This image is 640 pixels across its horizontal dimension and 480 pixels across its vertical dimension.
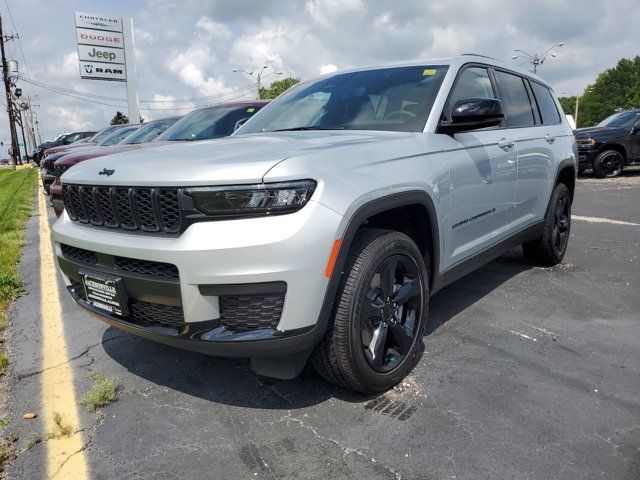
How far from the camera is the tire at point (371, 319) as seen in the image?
2.40 meters

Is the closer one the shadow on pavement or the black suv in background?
the shadow on pavement

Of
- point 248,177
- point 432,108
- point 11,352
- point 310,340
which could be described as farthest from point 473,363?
Result: point 11,352

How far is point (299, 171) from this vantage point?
86.0 inches

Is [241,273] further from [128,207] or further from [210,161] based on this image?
[128,207]

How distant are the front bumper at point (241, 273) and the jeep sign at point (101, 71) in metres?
30.1

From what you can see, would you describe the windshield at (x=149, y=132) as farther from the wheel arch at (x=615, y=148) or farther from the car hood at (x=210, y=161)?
the wheel arch at (x=615, y=148)

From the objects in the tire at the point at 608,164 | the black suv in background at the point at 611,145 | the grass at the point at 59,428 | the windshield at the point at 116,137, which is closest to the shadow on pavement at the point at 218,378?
the grass at the point at 59,428

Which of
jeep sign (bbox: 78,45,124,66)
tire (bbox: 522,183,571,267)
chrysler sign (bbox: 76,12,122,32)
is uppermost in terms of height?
chrysler sign (bbox: 76,12,122,32)

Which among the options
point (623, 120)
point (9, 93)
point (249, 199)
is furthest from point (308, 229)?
point (9, 93)

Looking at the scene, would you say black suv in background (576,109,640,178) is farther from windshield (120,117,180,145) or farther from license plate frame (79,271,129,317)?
license plate frame (79,271,129,317)

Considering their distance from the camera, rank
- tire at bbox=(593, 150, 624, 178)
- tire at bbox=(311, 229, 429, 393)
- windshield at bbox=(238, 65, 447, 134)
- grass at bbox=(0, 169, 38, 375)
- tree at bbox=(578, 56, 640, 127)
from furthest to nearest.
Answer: tree at bbox=(578, 56, 640, 127) → tire at bbox=(593, 150, 624, 178) → grass at bbox=(0, 169, 38, 375) → windshield at bbox=(238, 65, 447, 134) → tire at bbox=(311, 229, 429, 393)

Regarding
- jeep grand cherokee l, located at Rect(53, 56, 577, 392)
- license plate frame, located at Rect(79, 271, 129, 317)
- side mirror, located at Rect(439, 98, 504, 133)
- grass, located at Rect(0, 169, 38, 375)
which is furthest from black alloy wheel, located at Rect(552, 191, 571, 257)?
grass, located at Rect(0, 169, 38, 375)

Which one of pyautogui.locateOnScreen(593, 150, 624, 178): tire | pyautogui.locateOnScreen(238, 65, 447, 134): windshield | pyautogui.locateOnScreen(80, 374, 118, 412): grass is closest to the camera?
pyautogui.locateOnScreen(80, 374, 118, 412): grass

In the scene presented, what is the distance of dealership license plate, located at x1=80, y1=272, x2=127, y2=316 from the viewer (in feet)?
7.95
